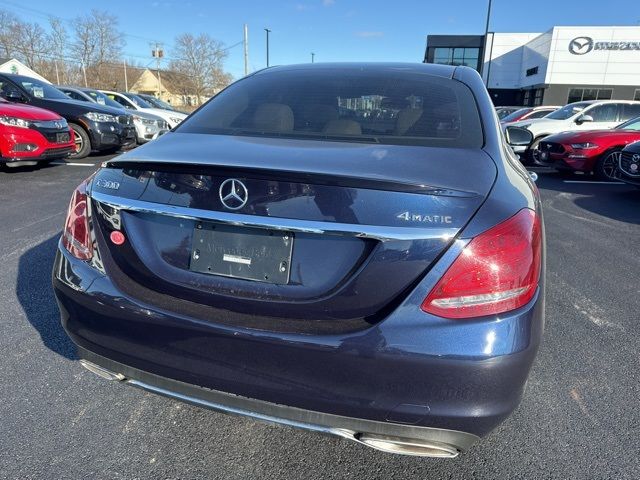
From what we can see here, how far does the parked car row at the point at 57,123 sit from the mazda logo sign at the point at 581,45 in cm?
3235

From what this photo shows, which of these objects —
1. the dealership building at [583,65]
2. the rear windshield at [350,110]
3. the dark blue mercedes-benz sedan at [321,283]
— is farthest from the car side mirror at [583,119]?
the dealership building at [583,65]

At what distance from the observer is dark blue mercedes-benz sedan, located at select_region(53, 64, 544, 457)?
1.31m

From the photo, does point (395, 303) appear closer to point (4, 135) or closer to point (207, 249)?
point (207, 249)

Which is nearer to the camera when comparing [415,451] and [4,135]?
Result: [415,451]

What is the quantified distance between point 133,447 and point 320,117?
1663mm

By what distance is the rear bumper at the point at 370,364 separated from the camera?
4.30 feet

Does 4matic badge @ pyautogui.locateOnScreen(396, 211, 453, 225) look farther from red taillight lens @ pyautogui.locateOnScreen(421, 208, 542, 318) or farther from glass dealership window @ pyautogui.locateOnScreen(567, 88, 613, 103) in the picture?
glass dealership window @ pyautogui.locateOnScreen(567, 88, 613, 103)

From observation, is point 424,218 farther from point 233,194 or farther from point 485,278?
point 233,194

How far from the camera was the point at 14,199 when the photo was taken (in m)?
5.72

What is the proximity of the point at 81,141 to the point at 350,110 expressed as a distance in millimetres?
8945

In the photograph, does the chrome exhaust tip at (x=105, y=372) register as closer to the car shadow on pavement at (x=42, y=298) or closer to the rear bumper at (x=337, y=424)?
the rear bumper at (x=337, y=424)

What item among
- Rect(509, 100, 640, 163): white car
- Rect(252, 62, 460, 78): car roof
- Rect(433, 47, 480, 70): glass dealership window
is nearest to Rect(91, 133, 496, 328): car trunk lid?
Rect(252, 62, 460, 78): car roof

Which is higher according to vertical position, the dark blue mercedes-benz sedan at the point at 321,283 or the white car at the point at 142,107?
the white car at the point at 142,107

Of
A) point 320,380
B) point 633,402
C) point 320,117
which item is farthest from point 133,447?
point 633,402
